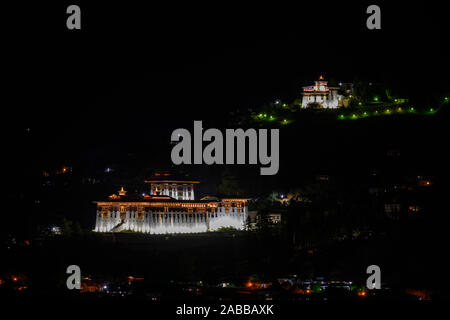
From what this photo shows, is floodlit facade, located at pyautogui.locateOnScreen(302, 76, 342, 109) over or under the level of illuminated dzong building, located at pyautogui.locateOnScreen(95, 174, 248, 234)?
over

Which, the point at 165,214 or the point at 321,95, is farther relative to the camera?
the point at 321,95

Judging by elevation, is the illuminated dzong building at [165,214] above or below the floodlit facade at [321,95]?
below

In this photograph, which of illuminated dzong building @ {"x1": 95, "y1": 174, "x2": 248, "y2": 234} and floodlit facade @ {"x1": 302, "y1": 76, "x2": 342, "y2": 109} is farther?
floodlit facade @ {"x1": 302, "y1": 76, "x2": 342, "y2": 109}

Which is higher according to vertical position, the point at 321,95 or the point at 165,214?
the point at 321,95

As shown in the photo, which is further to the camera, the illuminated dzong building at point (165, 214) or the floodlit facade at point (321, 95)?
the floodlit facade at point (321, 95)
